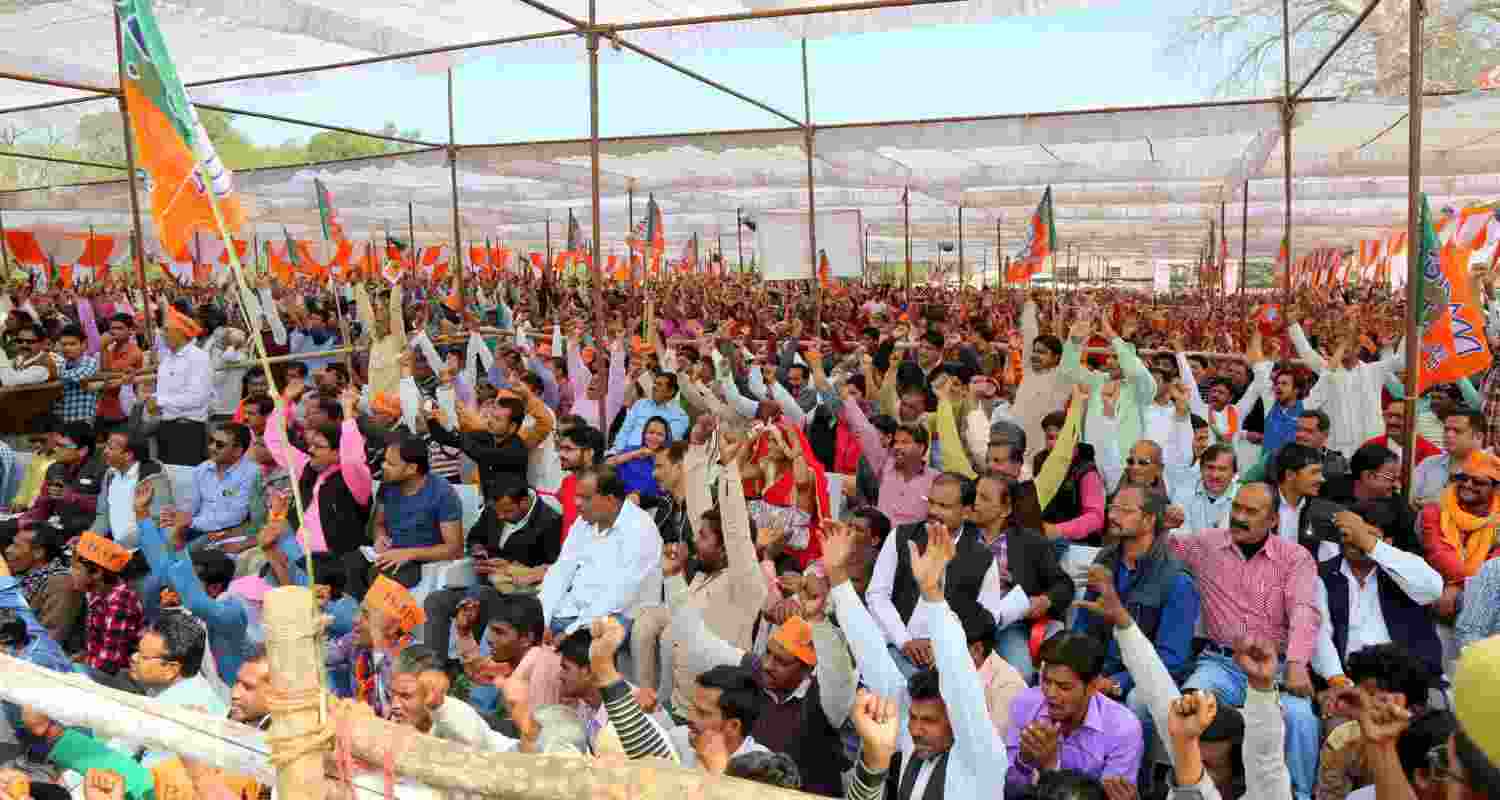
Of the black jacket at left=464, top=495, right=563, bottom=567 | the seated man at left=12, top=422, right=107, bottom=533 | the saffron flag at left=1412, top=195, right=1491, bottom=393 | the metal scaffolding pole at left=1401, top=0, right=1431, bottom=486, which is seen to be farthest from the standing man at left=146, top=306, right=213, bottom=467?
the saffron flag at left=1412, top=195, right=1491, bottom=393

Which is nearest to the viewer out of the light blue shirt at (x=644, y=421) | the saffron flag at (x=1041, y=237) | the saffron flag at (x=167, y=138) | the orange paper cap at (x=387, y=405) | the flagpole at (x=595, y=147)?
the saffron flag at (x=167, y=138)

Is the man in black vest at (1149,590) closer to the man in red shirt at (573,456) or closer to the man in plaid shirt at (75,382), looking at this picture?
the man in red shirt at (573,456)

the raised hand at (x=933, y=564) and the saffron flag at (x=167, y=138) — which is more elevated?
the saffron flag at (x=167, y=138)

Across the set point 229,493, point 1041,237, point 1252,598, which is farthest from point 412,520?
point 1041,237

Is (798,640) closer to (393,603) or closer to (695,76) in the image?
(393,603)

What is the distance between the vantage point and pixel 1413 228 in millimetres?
4633

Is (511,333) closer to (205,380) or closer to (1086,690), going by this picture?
(205,380)

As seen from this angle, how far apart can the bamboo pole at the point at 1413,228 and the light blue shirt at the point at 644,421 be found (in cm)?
387

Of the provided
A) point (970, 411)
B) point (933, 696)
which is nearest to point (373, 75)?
point (970, 411)

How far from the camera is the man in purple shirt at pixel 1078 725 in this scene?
3160 millimetres

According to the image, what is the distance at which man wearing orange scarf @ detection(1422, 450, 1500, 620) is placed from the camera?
418cm

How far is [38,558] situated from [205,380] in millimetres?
2327

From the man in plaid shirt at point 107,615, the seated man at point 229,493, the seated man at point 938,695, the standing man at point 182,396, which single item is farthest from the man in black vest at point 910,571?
the standing man at point 182,396

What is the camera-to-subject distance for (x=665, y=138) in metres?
9.45
